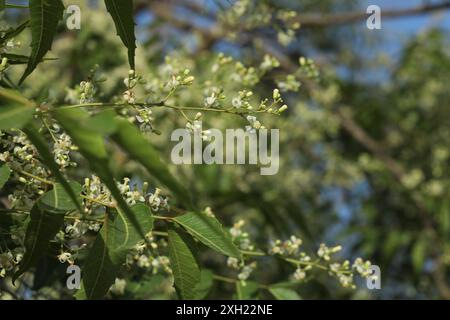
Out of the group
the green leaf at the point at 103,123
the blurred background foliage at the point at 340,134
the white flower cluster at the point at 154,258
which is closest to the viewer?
the green leaf at the point at 103,123

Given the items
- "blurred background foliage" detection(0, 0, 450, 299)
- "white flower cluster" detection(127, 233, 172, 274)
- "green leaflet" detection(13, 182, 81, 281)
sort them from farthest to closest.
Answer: "blurred background foliage" detection(0, 0, 450, 299), "white flower cluster" detection(127, 233, 172, 274), "green leaflet" detection(13, 182, 81, 281)

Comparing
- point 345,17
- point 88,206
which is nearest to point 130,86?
point 88,206

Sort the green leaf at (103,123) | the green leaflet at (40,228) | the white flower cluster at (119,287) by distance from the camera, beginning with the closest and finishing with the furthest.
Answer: the green leaf at (103,123)
the green leaflet at (40,228)
the white flower cluster at (119,287)

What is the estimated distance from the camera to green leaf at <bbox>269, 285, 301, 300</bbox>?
6.61ft

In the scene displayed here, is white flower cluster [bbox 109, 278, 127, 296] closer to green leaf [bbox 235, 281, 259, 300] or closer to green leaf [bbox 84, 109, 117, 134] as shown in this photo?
green leaf [bbox 235, 281, 259, 300]

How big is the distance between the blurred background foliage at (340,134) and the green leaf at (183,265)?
1.85 meters

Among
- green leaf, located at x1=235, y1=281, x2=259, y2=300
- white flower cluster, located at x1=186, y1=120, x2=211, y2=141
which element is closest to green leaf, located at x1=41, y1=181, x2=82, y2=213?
white flower cluster, located at x1=186, y1=120, x2=211, y2=141

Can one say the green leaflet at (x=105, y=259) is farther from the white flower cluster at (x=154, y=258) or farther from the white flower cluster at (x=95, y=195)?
the white flower cluster at (x=154, y=258)

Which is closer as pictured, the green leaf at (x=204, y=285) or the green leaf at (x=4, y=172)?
the green leaf at (x=4, y=172)

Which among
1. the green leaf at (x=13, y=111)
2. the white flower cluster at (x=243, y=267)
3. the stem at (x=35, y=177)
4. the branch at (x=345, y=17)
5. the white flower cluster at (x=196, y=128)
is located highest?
the branch at (x=345, y=17)

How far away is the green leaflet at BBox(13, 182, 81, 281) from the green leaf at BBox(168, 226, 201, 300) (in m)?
0.23

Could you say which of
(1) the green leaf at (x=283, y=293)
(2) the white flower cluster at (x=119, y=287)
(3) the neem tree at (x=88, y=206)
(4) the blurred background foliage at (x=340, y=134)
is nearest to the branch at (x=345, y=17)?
(4) the blurred background foliage at (x=340, y=134)

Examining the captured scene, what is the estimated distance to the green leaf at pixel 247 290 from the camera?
1.98 m

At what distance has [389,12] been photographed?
174 inches
